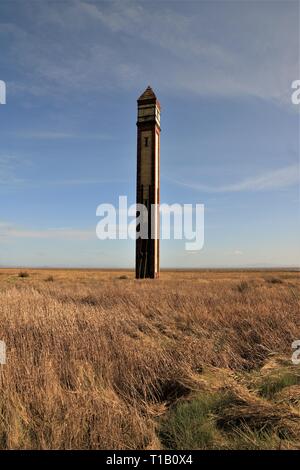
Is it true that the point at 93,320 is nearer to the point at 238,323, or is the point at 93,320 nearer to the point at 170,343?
the point at 170,343

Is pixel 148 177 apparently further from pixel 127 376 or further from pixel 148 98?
pixel 127 376

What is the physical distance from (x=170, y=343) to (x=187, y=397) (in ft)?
6.31

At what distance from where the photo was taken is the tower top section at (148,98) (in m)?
21.8

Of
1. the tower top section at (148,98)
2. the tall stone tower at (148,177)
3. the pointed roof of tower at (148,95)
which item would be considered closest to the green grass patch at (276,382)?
the tall stone tower at (148,177)

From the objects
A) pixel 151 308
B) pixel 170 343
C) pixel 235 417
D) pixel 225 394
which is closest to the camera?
pixel 235 417

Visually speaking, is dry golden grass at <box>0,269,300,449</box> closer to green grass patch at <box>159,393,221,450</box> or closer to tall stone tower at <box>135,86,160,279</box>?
green grass patch at <box>159,393,221,450</box>

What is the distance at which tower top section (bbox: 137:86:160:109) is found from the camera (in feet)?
71.4

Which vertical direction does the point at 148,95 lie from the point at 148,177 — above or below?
above

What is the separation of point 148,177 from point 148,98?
542 centimetres

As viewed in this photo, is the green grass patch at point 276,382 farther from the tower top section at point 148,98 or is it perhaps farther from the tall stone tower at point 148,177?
the tower top section at point 148,98

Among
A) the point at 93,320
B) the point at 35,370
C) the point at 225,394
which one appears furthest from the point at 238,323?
the point at 35,370

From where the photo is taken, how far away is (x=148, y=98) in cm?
2184

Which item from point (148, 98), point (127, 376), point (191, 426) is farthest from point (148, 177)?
point (191, 426)
